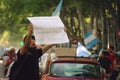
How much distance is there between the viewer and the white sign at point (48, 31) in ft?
21.8

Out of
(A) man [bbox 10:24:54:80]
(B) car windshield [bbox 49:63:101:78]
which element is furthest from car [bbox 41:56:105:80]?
(A) man [bbox 10:24:54:80]

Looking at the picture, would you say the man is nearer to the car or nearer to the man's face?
the man's face

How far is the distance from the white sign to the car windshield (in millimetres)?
5420

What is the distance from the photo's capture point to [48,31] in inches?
266

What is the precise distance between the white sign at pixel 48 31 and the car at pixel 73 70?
5219mm

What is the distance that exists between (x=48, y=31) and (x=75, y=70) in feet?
18.8

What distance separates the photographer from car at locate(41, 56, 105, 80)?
12141 mm

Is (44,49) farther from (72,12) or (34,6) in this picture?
(72,12)

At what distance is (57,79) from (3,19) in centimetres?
2939

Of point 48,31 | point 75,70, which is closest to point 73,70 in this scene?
point 75,70

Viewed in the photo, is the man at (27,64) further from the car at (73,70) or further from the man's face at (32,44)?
the car at (73,70)

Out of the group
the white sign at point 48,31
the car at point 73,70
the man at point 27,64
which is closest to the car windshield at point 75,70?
the car at point 73,70

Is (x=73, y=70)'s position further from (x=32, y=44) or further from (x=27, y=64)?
(x=27, y=64)

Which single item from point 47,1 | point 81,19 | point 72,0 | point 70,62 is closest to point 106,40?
point 81,19
